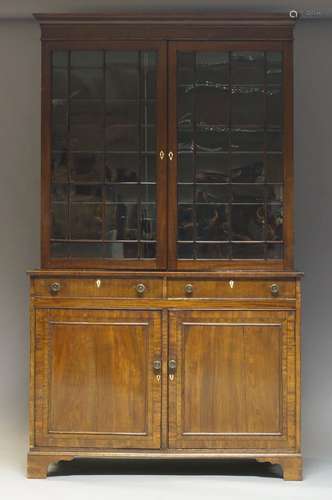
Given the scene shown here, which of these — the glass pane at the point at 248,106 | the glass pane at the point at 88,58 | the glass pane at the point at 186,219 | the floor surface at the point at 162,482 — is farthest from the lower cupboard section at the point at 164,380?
the glass pane at the point at 88,58

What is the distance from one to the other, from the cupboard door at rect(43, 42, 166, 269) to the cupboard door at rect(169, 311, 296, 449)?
0.51m

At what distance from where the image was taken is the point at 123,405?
3990mm

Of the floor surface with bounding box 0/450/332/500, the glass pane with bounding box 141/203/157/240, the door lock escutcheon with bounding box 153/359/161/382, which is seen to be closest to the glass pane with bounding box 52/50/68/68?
the glass pane with bounding box 141/203/157/240

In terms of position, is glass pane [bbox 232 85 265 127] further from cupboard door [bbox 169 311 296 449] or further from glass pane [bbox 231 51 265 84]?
cupboard door [bbox 169 311 296 449]

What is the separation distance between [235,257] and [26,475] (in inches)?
58.3

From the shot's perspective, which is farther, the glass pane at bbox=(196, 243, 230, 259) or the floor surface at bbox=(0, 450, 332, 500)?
the glass pane at bbox=(196, 243, 230, 259)

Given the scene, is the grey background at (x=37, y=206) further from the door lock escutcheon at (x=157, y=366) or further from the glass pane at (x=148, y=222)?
the door lock escutcheon at (x=157, y=366)

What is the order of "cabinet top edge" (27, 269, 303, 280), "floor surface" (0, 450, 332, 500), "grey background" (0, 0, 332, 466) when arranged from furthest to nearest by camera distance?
"grey background" (0, 0, 332, 466), "cabinet top edge" (27, 269, 303, 280), "floor surface" (0, 450, 332, 500)

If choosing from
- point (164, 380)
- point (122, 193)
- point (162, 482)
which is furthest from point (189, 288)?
point (162, 482)

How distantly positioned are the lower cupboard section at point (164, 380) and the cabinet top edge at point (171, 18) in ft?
4.60

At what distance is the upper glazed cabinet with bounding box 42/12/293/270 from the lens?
407 centimetres

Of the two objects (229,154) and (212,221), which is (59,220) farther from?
(229,154)

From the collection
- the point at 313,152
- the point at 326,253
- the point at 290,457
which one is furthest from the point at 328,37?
the point at 290,457

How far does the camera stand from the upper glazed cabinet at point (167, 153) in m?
4.07
